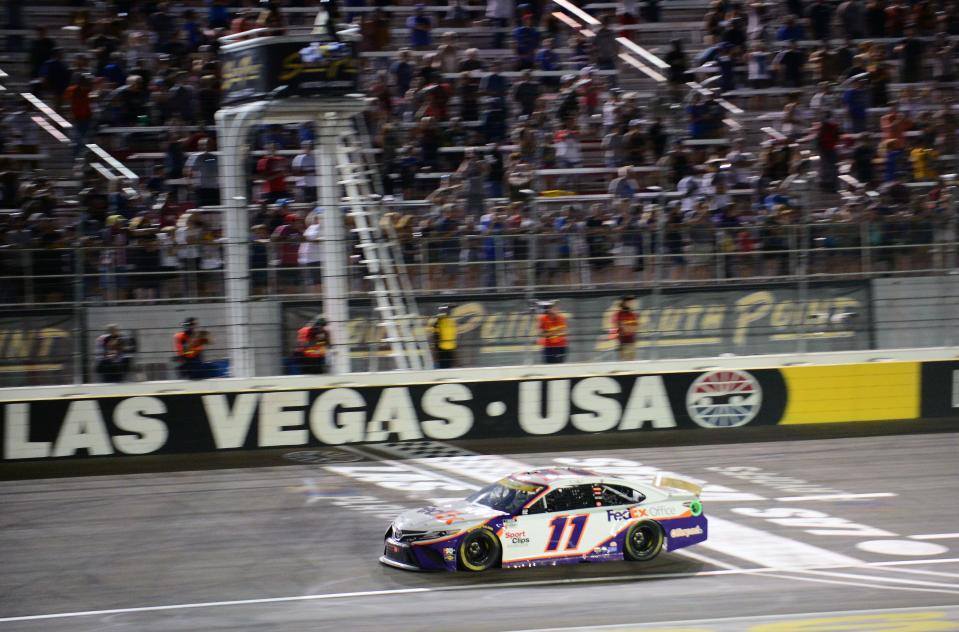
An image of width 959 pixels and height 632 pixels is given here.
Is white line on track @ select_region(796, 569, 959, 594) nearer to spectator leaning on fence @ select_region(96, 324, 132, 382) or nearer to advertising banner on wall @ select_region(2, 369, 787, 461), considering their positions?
advertising banner on wall @ select_region(2, 369, 787, 461)

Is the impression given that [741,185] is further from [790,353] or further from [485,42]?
[485,42]

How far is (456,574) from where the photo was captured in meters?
10.3

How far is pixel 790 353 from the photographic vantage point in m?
15.8

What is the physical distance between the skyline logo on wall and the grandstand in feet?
3.49

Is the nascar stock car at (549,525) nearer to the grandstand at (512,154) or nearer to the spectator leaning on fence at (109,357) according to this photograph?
the grandstand at (512,154)

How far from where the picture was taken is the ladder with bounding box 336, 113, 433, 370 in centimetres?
1506

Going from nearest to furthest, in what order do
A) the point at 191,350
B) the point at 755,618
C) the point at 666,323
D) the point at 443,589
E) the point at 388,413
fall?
the point at 755,618 < the point at 443,589 < the point at 191,350 < the point at 388,413 < the point at 666,323

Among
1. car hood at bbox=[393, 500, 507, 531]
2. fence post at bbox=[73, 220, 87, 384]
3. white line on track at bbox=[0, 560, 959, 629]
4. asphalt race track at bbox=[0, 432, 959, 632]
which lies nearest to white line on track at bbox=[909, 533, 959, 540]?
asphalt race track at bbox=[0, 432, 959, 632]

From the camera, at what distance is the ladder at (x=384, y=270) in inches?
593

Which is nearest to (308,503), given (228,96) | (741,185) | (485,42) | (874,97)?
(228,96)

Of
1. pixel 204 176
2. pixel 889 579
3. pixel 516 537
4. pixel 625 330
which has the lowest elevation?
pixel 889 579

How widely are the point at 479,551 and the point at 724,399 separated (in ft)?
20.3

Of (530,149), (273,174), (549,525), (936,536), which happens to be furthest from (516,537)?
(530,149)

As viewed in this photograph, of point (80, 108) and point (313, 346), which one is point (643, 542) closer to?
point (313, 346)
